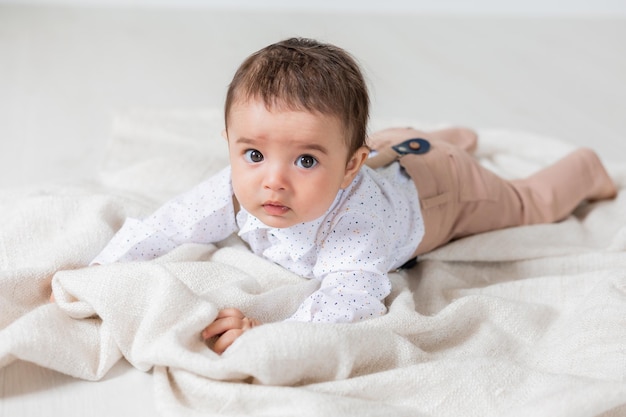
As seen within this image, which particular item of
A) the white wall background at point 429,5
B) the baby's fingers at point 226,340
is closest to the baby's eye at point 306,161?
the baby's fingers at point 226,340

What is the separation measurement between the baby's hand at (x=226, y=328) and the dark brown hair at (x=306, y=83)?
0.28m

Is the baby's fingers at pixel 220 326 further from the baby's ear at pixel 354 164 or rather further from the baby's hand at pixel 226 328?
the baby's ear at pixel 354 164

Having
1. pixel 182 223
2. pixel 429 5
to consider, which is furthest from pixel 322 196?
pixel 429 5

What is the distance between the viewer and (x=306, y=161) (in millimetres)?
1286

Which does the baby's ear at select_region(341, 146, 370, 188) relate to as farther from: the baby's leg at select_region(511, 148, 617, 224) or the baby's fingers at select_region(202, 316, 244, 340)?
the baby's leg at select_region(511, 148, 617, 224)

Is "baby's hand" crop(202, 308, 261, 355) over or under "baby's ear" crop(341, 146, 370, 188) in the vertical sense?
under

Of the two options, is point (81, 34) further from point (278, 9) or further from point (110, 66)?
point (278, 9)

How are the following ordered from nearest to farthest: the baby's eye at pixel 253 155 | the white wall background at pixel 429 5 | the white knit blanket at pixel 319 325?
the white knit blanket at pixel 319 325, the baby's eye at pixel 253 155, the white wall background at pixel 429 5

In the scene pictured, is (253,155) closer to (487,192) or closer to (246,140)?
(246,140)

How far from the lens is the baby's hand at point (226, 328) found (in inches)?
49.8

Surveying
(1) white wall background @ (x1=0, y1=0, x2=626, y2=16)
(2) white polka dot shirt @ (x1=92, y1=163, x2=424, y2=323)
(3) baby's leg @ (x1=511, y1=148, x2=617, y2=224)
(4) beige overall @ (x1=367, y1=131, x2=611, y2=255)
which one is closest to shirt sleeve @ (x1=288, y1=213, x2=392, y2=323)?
(2) white polka dot shirt @ (x1=92, y1=163, x2=424, y2=323)

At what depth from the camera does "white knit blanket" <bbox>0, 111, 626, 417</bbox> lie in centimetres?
118

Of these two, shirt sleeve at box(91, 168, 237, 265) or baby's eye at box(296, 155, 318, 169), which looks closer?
baby's eye at box(296, 155, 318, 169)

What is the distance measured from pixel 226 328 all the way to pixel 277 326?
0.34ft
